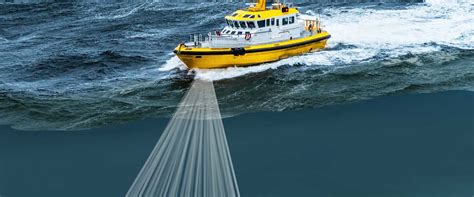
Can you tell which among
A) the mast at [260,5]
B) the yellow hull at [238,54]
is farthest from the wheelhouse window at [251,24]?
the yellow hull at [238,54]

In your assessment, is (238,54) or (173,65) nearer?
(238,54)

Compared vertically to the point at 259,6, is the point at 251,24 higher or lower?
lower

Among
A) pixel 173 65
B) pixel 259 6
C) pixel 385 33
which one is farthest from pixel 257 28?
pixel 385 33

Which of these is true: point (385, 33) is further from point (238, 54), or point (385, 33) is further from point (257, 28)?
point (238, 54)

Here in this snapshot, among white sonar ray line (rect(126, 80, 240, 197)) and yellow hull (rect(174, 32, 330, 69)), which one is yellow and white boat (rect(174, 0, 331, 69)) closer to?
yellow hull (rect(174, 32, 330, 69))

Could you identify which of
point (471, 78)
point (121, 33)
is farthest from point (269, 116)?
point (121, 33)

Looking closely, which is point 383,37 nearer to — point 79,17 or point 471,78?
point 471,78
